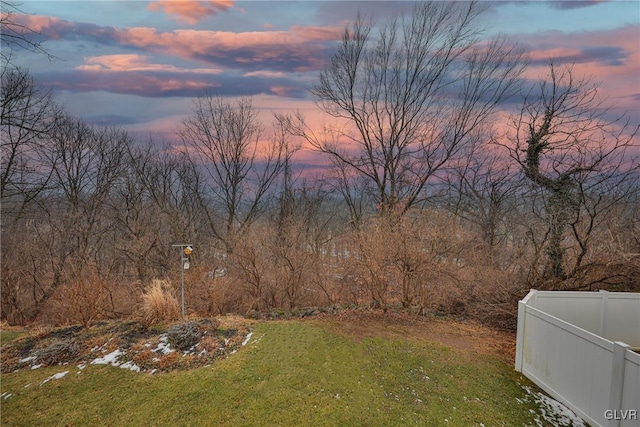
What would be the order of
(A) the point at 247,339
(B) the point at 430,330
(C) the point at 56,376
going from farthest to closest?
(B) the point at 430,330 → (A) the point at 247,339 → (C) the point at 56,376

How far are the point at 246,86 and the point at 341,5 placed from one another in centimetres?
500

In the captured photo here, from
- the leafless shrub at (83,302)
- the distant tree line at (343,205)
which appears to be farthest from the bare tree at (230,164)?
the leafless shrub at (83,302)

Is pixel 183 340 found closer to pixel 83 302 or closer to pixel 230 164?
pixel 83 302

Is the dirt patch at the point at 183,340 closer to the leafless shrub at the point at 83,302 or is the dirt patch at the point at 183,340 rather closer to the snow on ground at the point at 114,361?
the snow on ground at the point at 114,361

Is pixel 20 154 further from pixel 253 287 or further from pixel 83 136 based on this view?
pixel 253 287

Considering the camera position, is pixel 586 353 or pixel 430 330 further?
pixel 430 330

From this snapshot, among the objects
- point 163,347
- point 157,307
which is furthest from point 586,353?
point 157,307

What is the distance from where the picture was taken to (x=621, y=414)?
3182mm

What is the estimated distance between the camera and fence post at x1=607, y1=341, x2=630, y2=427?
314 centimetres

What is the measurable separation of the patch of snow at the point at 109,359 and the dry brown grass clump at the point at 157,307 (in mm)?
1074

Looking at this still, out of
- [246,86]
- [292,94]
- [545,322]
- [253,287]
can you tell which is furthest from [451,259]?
[246,86]

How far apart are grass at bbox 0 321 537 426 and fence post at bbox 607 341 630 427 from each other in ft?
2.88

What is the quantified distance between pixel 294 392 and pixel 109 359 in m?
3.34

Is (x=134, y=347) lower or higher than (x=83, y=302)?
lower
